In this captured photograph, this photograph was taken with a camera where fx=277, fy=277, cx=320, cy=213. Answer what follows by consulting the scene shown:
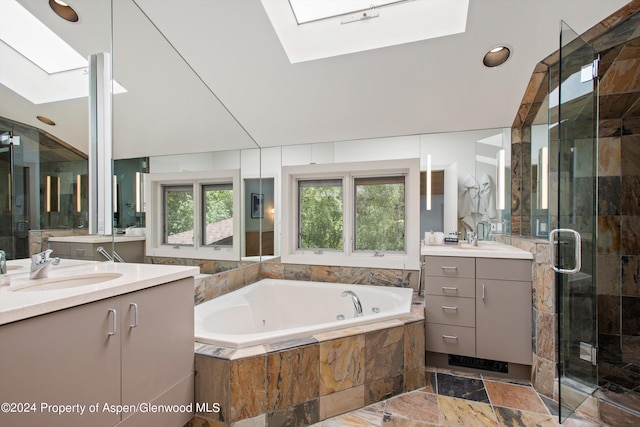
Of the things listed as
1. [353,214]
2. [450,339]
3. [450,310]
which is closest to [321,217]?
[353,214]

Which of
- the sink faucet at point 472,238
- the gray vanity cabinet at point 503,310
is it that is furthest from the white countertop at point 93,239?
the sink faucet at point 472,238

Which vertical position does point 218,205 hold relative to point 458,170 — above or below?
below

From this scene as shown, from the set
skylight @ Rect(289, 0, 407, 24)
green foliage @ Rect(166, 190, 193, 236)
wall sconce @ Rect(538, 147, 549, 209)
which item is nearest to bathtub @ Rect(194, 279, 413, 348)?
green foliage @ Rect(166, 190, 193, 236)

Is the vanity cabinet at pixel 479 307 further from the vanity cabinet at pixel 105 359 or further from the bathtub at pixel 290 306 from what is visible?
the vanity cabinet at pixel 105 359

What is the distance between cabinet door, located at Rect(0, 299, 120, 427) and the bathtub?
2.97 feet

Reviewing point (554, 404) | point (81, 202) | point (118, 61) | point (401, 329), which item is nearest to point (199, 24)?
point (118, 61)

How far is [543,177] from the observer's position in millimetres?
2230

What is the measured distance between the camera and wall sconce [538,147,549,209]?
2135 mm

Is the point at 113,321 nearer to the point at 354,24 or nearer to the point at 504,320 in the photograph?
the point at 354,24

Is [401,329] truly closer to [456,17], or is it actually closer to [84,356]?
[84,356]

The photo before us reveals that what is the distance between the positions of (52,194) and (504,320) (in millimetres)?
2994

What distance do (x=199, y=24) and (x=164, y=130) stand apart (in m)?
0.81

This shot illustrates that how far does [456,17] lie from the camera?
181 centimetres

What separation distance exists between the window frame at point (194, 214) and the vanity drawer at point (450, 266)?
1840 millimetres
